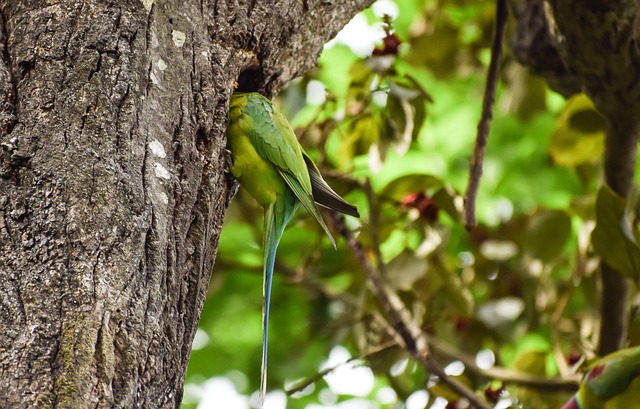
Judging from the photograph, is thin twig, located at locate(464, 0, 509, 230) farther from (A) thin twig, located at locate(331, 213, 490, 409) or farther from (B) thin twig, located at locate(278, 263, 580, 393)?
(B) thin twig, located at locate(278, 263, 580, 393)

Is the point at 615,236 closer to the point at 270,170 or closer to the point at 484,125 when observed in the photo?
the point at 484,125

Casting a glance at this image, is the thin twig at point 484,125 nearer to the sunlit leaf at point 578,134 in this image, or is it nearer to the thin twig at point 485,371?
the sunlit leaf at point 578,134

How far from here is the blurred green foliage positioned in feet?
12.2

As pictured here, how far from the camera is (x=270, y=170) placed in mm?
2887

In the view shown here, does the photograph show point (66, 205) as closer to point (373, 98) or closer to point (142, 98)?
point (142, 98)

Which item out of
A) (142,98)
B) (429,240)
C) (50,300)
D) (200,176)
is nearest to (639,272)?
(429,240)

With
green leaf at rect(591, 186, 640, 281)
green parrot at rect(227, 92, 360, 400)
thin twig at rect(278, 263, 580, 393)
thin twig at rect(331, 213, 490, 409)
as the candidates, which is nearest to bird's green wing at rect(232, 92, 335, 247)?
green parrot at rect(227, 92, 360, 400)

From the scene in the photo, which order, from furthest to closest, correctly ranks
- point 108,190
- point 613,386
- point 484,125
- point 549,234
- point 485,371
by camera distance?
point 549,234, point 485,371, point 484,125, point 613,386, point 108,190

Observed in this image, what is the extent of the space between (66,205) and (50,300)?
21 centimetres

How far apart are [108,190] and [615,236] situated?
2074 millimetres

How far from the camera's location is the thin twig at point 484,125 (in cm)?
342

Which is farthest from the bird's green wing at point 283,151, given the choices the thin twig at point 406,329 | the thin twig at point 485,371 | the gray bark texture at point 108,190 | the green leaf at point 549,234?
the green leaf at point 549,234

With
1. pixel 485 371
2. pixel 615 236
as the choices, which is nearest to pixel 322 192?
pixel 615 236

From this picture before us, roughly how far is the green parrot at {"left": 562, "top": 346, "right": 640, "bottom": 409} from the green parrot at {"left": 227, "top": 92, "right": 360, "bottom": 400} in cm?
94
